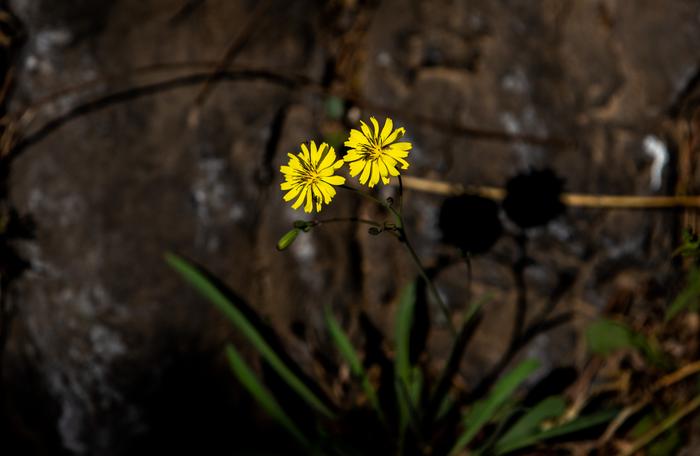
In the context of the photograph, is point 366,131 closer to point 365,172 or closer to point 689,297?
point 365,172

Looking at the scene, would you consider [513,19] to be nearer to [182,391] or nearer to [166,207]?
[166,207]

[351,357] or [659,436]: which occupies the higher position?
[351,357]

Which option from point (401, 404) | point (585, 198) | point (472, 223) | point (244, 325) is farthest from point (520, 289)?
point (244, 325)

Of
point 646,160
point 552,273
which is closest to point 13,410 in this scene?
point 552,273

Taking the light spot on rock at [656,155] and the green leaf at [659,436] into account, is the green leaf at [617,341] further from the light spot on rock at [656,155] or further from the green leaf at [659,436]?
the light spot on rock at [656,155]

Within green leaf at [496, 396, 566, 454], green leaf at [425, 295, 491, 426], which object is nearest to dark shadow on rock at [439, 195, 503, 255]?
green leaf at [425, 295, 491, 426]

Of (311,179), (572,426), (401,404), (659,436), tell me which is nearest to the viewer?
(311,179)
